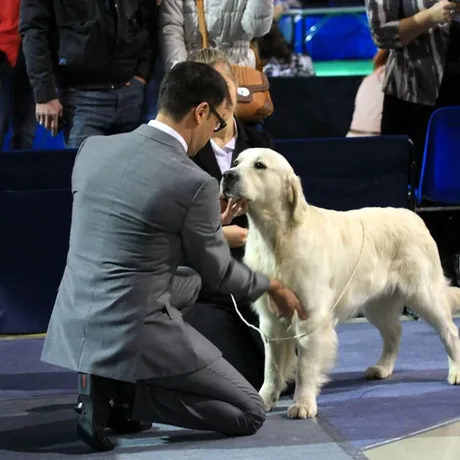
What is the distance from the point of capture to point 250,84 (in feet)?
15.5

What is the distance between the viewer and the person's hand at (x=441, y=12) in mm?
5266

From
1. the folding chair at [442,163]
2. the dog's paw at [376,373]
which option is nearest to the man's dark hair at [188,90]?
the dog's paw at [376,373]

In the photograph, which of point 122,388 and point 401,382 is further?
point 401,382

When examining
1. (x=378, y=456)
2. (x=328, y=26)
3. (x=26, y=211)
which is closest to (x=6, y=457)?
(x=378, y=456)

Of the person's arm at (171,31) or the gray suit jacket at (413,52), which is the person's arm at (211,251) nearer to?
the person's arm at (171,31)

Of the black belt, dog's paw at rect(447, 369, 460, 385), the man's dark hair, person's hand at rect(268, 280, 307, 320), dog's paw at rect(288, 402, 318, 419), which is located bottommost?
dog's paw at rect(447, 369, 460, 385)

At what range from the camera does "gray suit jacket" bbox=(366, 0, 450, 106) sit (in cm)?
537

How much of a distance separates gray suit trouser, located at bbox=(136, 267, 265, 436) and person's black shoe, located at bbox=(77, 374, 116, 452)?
0.13 meters

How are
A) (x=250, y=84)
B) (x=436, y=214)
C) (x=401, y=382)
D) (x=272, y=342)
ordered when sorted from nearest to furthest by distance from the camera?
(x=272, y=342)
(x=401, y=382)
(x=250, y=84)
(x=436, y=214)

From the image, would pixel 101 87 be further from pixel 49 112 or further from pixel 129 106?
pixel 49 112

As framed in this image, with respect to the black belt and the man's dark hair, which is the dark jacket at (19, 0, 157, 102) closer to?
the black belt

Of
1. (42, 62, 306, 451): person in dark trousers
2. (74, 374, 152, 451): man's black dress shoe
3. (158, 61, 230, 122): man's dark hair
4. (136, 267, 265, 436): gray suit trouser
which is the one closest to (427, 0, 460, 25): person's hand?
(42, 62, 306, 451): person in dark trousers

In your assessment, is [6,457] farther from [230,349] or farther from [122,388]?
[230,349]

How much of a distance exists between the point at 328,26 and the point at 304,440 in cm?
602
